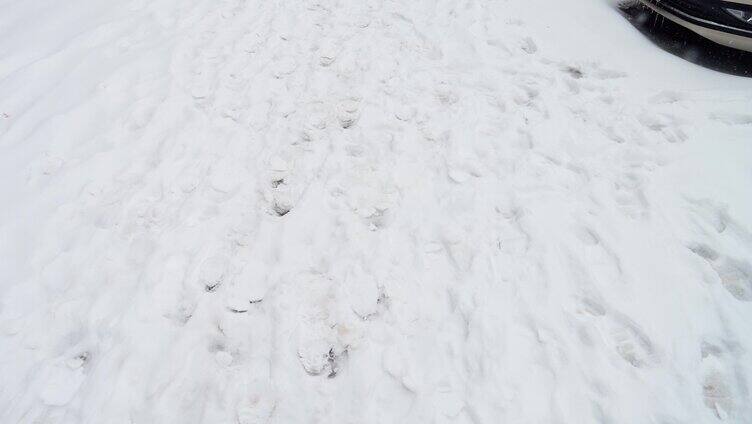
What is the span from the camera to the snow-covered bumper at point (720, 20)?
13.4 feet

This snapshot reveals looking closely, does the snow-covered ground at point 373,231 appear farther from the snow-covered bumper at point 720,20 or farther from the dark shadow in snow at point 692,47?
the snow-covered bumper at point 720,20

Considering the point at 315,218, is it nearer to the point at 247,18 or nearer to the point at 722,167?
the point at 722,167

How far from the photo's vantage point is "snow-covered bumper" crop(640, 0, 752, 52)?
160 inches

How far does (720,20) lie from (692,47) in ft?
1.38

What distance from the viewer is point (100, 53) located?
4902 mm

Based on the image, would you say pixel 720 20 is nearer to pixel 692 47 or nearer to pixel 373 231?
pixel 692 47

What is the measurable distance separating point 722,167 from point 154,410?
450cm

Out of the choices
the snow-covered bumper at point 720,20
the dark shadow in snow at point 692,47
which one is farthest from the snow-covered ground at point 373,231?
the snow-covered bumper at point 720,20

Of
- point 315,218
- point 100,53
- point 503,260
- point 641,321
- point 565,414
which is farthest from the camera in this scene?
point 100,53

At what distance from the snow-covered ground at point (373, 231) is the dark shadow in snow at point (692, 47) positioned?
17cm

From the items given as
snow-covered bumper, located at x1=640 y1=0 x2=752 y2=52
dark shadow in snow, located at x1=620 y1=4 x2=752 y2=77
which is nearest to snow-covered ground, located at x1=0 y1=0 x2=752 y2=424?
dark shadow in snow, located at x1=620 y1=4 x2=752 y2=77

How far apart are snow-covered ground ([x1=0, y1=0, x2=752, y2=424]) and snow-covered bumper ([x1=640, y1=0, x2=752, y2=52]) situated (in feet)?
1.17

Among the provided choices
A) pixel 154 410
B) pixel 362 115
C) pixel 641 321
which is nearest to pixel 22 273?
pixel 154 410

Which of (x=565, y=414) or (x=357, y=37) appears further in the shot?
(x=357, y=37)
